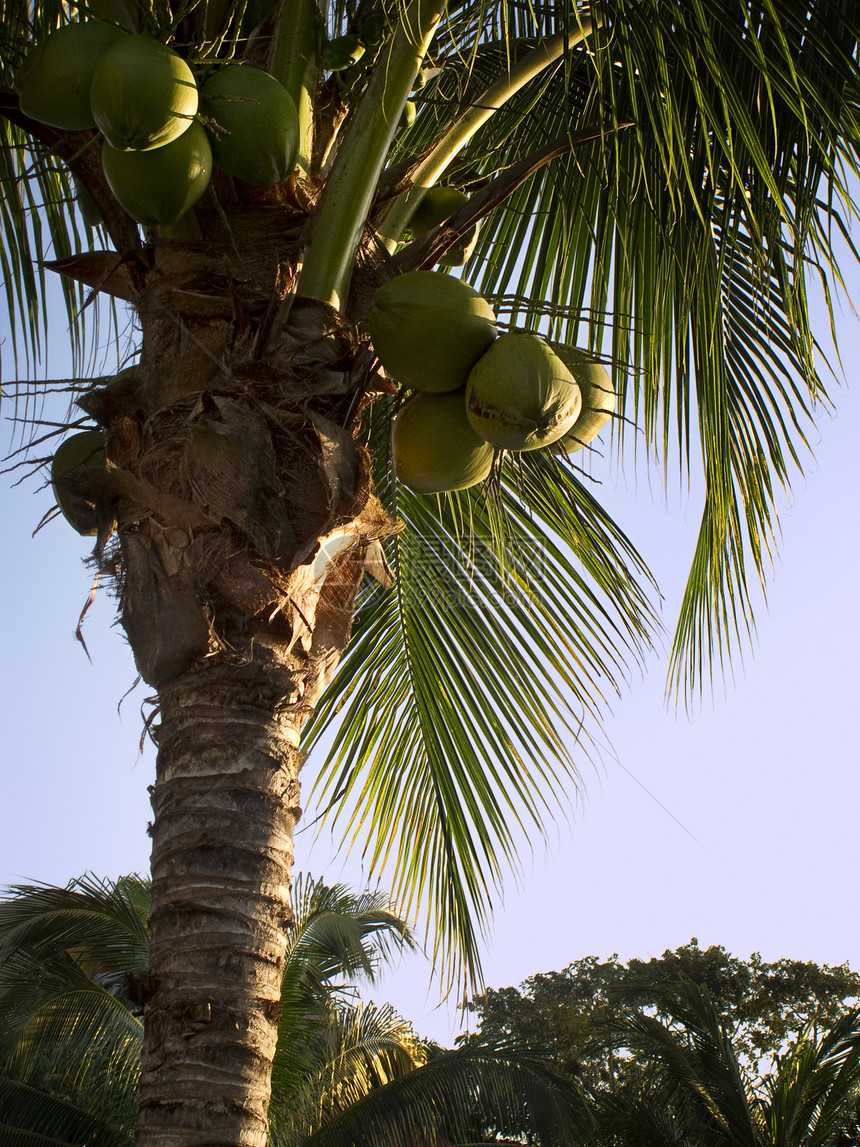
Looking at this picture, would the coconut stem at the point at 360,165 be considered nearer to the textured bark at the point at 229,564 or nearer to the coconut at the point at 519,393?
the textured bark at the point at 229,564

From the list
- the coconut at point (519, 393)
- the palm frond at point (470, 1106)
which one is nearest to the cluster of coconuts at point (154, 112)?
the coconut at point (519, 393)

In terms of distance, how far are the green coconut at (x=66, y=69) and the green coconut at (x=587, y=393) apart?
872 mm

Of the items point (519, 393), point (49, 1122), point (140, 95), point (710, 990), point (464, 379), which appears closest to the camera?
point (140, 95)

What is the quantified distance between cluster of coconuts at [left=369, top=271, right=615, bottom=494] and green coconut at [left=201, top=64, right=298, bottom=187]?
297 mm

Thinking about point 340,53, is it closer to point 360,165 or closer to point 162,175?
point 360,165

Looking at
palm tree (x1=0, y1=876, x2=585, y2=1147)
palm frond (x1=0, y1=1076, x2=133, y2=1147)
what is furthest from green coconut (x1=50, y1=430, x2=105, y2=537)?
palm frond (x1=0, y1=1076, x2=133, y2=1147)

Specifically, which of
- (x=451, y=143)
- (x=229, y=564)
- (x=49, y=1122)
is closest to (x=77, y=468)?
(x=229, y=564)

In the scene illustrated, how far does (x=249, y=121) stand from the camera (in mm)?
1620

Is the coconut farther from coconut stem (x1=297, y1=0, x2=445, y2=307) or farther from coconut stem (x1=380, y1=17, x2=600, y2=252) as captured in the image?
coconut stem (x1=380, y1=17, x2=600, y2=252)

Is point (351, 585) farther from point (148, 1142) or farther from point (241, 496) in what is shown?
point (148, 1142)

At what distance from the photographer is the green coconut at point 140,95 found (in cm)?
140

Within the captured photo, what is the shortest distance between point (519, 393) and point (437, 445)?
0.26 meters

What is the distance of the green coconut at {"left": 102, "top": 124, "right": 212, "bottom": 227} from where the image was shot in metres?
1.52

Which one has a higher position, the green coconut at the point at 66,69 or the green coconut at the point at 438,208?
the green coconut at the point at 438,208
